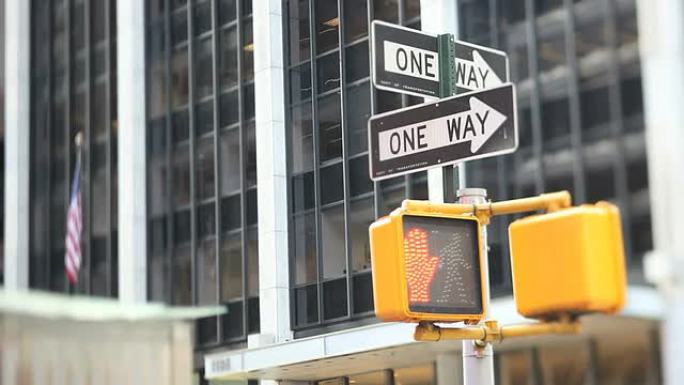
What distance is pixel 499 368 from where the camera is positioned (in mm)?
15492

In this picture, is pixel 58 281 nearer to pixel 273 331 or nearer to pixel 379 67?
pixel 273 331

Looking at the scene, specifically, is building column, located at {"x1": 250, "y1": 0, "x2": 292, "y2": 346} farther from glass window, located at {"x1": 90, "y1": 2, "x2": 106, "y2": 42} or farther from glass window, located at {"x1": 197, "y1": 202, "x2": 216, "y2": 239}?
glass window, located at {"x1": 90, "y1": 2, "x2": 106, "y2": 42}

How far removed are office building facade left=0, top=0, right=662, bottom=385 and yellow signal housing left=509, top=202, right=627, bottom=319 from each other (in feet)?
5.61

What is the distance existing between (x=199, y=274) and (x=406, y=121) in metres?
11.3

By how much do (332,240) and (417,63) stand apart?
627 centimetres

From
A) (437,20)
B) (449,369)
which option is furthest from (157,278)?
(437,20)

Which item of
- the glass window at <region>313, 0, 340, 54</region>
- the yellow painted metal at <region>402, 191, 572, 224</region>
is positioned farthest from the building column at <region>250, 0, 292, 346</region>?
the yellow painted metal at <region>402, 191, 572, 224</region>

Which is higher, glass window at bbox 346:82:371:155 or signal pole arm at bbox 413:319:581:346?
glass window at bbox 346:82:371:155

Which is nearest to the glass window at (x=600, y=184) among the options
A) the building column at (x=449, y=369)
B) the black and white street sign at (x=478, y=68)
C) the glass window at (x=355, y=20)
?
the glass window at (x=355, y=20)

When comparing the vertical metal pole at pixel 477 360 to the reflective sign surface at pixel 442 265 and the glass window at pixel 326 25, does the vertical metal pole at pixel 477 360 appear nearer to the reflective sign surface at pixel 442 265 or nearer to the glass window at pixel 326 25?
the reflective sign surface at pixel 442 265

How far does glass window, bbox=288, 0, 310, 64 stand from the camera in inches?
491

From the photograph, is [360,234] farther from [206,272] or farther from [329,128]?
[206,272]

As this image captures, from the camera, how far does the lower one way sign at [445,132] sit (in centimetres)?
664

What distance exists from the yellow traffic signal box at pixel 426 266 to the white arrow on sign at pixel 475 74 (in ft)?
4.96
